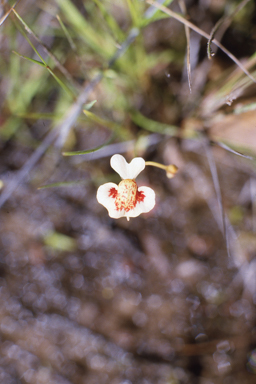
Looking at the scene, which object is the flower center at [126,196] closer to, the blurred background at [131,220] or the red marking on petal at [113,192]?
the red marking on petal at [113,192]

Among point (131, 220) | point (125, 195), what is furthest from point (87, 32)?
point (131, 220)

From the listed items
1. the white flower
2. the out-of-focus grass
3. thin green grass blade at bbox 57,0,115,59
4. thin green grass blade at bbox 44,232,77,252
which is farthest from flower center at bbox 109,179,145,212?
thin green grass blade at bbox 57,0,115,59

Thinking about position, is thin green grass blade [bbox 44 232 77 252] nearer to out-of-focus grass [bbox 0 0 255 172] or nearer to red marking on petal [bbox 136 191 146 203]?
out-of-focus grass [bbox 0 0 255 172]

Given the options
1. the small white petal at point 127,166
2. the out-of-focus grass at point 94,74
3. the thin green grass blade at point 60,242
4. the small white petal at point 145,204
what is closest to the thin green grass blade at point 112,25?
the out-of-focus grass at point 94,74

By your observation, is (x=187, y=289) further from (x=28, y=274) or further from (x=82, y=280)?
(x=28, y=274)

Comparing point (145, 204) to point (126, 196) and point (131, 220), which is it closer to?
point (126, 196)
